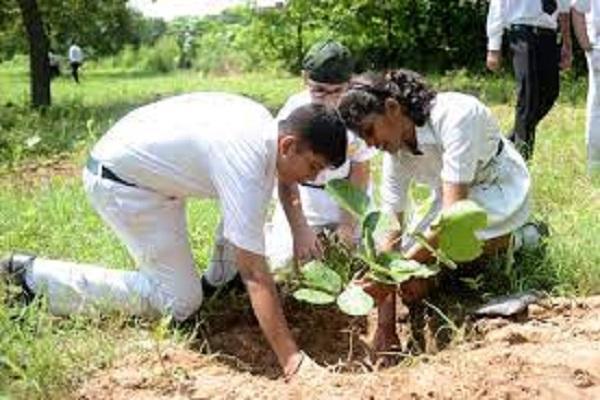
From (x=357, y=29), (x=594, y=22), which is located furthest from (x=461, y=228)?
(x=357, y=29)

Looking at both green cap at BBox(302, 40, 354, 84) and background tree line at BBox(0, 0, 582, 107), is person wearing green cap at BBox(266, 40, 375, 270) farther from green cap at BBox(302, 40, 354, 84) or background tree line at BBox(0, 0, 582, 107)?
background tree line at BBox(0, 0, 582, 107)

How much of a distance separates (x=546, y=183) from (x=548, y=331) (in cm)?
222

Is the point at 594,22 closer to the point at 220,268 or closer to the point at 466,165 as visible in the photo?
the point at 466,165

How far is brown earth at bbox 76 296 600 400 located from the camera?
9.36 ft

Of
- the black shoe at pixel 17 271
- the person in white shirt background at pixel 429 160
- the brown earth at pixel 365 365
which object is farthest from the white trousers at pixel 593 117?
the black shoe at pixel 17 271

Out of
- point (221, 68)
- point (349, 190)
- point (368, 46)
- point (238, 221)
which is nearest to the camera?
point (238, 221)

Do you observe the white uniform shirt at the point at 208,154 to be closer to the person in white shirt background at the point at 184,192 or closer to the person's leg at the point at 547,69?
the person in white shirt background at the point at 184,192

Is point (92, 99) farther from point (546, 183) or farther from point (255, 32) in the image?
point (546, 183)

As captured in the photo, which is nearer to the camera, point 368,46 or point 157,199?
point 157,199

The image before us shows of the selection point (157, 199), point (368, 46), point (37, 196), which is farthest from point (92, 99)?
point (157, 199)

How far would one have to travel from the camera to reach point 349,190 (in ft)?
10.9

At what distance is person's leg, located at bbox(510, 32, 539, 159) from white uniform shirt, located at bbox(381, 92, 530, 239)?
180 cm

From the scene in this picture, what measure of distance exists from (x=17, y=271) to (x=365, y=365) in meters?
1.35

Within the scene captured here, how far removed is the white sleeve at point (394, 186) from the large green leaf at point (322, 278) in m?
0.71
